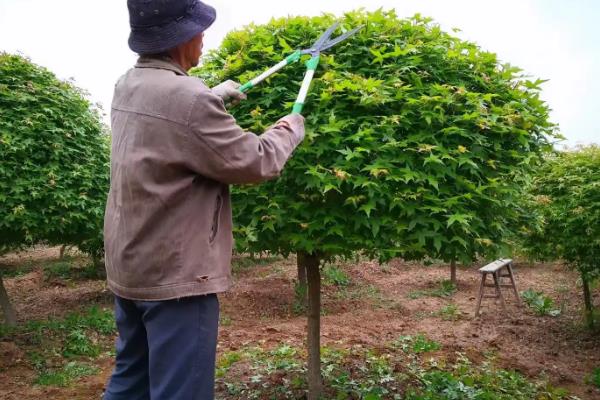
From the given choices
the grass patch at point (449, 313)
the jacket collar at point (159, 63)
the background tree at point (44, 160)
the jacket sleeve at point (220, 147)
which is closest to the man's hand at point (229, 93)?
the jacket collar at point (159, 63)

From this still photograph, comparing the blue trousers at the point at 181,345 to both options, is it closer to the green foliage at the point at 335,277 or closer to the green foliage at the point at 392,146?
the green foliage at the point at 392,146

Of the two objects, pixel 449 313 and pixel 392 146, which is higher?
pixel 392 146

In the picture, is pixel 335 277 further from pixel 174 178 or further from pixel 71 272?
pixel 174 178

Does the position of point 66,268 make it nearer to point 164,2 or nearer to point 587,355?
point 587,355

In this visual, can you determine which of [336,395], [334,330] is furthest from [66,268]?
[336,395]

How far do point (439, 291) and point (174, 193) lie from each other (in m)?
11.3

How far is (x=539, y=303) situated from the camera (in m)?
10.5

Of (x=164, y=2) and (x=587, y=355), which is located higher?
(x=164, y=2)

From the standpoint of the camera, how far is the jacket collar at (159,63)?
7.28 ft

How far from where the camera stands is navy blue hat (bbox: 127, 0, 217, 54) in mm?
2146

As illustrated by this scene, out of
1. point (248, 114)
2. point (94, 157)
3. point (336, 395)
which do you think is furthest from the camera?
point (94, 157)

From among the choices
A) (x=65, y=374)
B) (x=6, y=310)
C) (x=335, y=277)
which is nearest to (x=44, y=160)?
(x=65, y=374)

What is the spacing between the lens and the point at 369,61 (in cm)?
361

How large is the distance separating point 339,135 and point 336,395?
9.64ft
